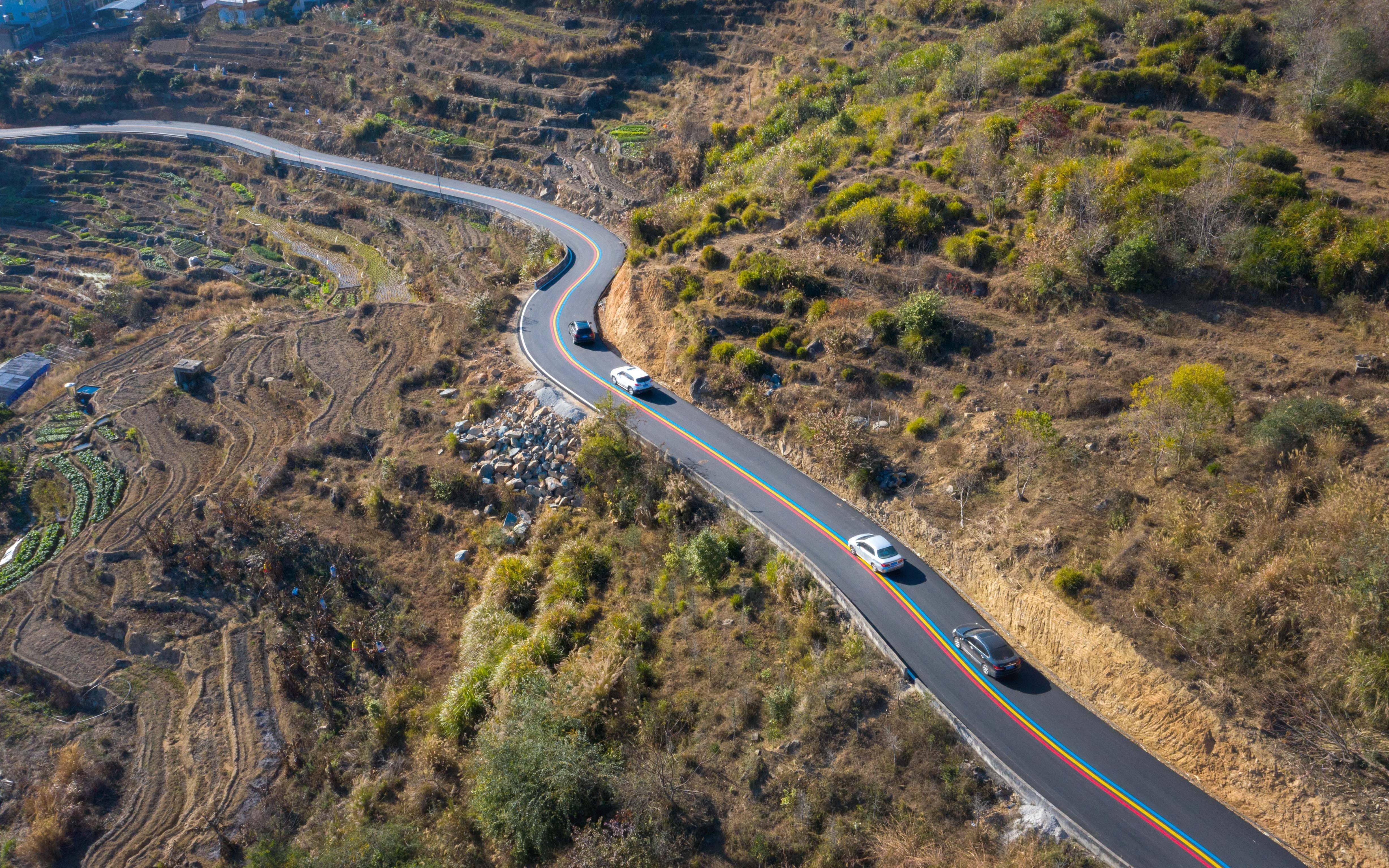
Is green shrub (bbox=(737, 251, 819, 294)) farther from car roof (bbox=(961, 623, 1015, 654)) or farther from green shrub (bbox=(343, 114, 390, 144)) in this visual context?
green shrub (bbox=(343, 114, 390, 144))

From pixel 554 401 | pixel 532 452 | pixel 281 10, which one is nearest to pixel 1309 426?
pixel 532 452

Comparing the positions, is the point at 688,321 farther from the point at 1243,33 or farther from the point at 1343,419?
the point at 1243,33

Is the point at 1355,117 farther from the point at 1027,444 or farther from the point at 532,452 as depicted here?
the point at 532,452

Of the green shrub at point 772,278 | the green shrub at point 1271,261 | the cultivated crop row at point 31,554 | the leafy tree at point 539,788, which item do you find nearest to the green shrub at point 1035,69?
the green shrub at point 1271,261

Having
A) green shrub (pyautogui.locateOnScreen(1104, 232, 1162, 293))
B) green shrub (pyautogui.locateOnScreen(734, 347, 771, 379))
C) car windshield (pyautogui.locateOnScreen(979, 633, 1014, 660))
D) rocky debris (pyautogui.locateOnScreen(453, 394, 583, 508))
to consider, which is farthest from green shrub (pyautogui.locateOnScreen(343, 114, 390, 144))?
car windshield (pyautogui.locateOnScreen(979, 633, 1014, 660))

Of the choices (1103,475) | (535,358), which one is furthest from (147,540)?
(1103,475)

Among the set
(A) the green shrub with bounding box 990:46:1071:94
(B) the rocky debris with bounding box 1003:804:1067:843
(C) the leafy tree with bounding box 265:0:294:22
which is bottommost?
(B) the rocky debris with bounding box 1003:804:1067:843
